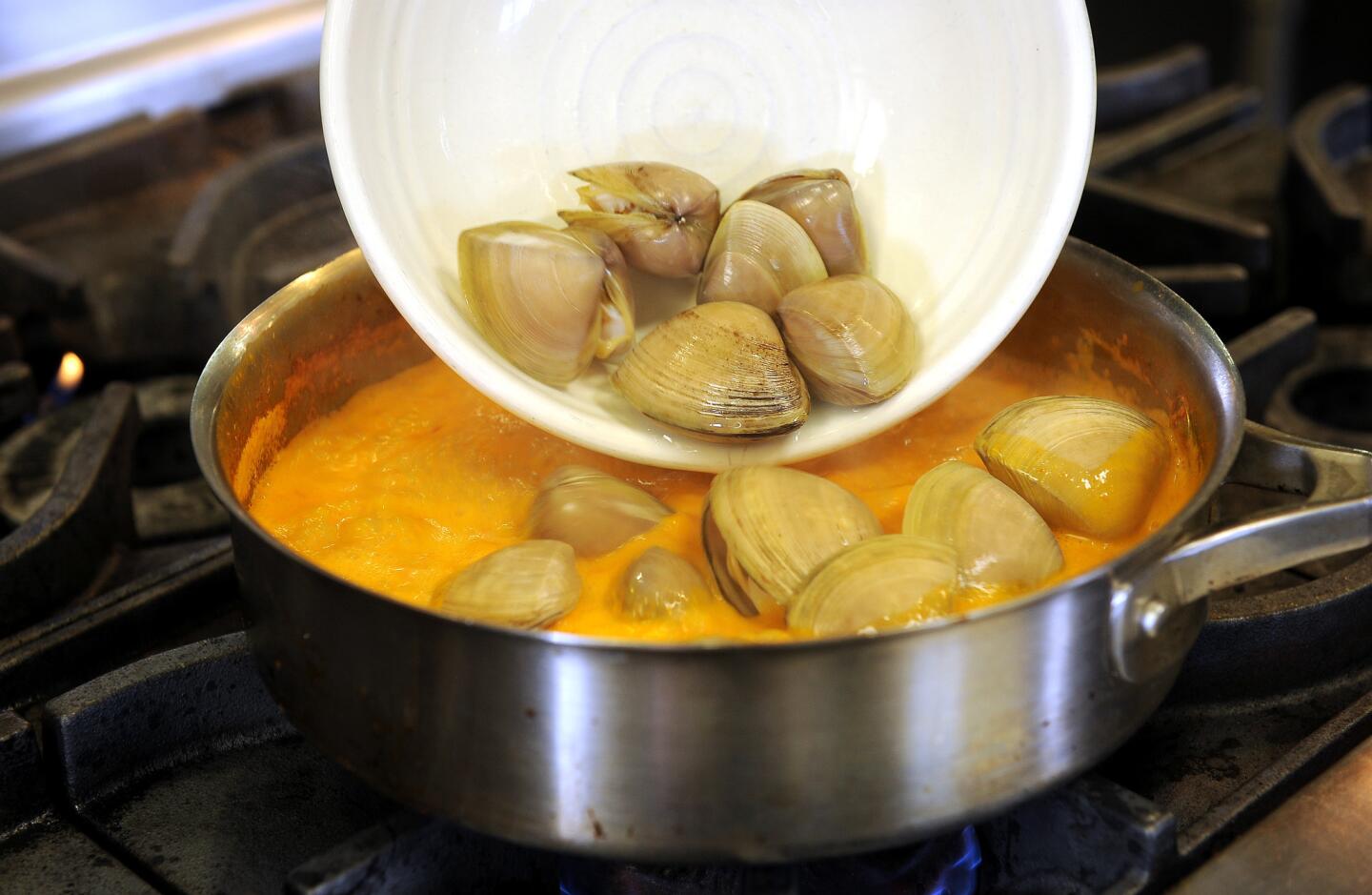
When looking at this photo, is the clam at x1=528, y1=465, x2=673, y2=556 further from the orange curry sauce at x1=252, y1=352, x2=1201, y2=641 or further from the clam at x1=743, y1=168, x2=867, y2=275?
the clam at x1=743, y1=168, x2=867, y2=275

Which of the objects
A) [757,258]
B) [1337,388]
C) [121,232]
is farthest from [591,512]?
[121,232]

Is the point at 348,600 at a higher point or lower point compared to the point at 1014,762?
higher

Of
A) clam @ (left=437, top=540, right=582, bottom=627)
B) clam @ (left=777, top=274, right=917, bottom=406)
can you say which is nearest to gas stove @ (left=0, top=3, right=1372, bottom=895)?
clam @ (left=437, top=540, right=582, bottom=627)

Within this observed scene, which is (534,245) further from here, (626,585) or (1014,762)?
(1014,762)

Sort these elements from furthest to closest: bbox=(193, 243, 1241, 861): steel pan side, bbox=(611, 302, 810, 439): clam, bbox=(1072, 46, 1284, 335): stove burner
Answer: bbox=(1072, 46, 1284, 335): stove burner < bbox=(611, 302, 810, 439): clam < bbox=(193, 243, 1241, 861): steel pan side

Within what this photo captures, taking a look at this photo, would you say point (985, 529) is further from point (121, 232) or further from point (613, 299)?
point (121, 232)

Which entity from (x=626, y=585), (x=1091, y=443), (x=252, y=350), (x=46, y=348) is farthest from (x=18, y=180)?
(x=1091, y=443)
